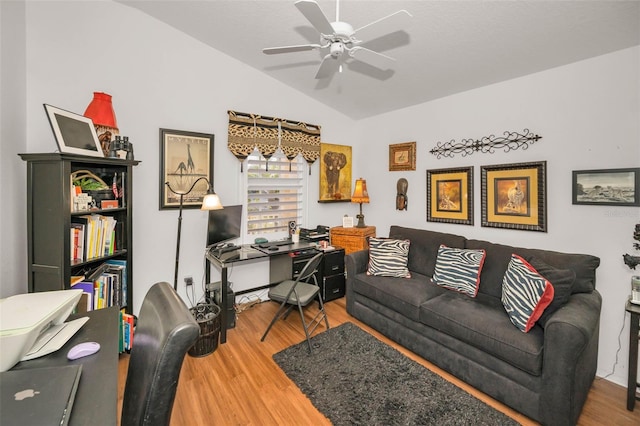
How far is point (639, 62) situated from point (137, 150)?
4.39 meters

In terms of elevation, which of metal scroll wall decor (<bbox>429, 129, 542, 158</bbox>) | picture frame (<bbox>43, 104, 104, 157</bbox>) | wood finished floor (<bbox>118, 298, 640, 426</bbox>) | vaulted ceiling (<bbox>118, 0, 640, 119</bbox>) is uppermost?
vaulted ceiling (<bbox>118, 0, 640, 119</bbox>)

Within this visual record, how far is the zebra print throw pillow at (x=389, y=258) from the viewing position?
3118 mm

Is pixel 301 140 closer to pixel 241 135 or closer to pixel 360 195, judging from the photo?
pixel 241 135

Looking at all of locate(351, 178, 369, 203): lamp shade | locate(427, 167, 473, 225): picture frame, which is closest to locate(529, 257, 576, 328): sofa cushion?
locate(427, 167, 473, 225): picture frame

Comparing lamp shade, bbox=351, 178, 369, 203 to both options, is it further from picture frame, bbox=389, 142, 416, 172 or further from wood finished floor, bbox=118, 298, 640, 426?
wood finished floor, bbox=118, 298, 640, 426

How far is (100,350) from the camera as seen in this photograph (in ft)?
3.51

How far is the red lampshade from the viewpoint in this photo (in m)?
2.29

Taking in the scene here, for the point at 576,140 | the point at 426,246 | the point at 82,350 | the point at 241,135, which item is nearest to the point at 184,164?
the point at 241,135

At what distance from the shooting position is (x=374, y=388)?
213cm

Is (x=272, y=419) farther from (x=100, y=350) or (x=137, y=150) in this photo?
(x=137, y=150)

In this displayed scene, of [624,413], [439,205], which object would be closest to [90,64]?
[439,205]

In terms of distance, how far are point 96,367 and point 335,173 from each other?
3730mm

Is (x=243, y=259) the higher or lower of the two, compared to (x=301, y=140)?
lower

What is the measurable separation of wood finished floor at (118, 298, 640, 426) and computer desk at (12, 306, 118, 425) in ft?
3.33
